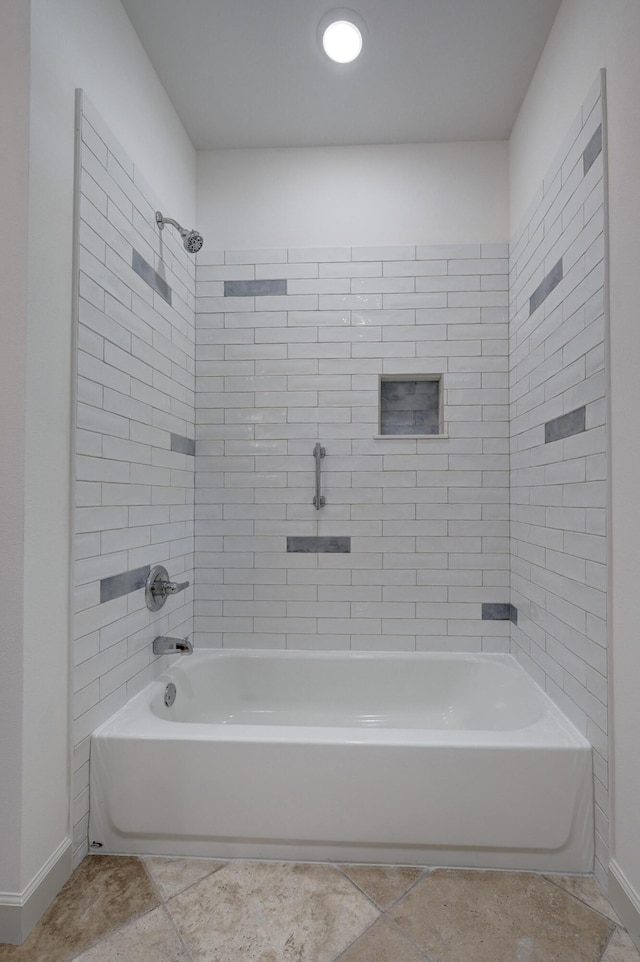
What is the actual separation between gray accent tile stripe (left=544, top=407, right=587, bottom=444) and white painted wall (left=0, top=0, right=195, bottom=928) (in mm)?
1612

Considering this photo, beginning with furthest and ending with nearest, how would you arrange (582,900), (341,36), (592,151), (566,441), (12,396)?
(341,36), (566,441), (592,151), (582,900), (12,396)

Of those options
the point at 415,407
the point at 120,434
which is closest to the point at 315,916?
the point at 120,434

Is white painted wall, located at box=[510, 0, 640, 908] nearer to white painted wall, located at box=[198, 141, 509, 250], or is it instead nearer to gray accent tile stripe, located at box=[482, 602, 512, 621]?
white painted wall, located at box=[198, 141, 509, 250]

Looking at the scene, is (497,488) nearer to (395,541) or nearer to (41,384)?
(395,541)

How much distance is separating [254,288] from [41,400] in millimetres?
1474

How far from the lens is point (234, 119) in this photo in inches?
96.0

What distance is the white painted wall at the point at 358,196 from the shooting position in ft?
8.40

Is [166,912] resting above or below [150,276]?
below

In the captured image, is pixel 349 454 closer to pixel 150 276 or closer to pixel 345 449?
pixel 345 449

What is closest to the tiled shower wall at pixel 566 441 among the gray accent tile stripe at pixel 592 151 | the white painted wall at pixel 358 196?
the gray accent tile stripe at pixel 592 151

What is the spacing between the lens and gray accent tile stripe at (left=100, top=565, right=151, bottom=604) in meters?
1.75

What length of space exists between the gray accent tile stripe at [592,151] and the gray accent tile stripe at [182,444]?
1.85m

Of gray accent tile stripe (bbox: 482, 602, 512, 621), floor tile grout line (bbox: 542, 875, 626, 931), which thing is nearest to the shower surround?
gray accent tile stripe (bbox: 482, 602, 512, 621)

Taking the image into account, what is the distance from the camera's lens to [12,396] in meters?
1.35
